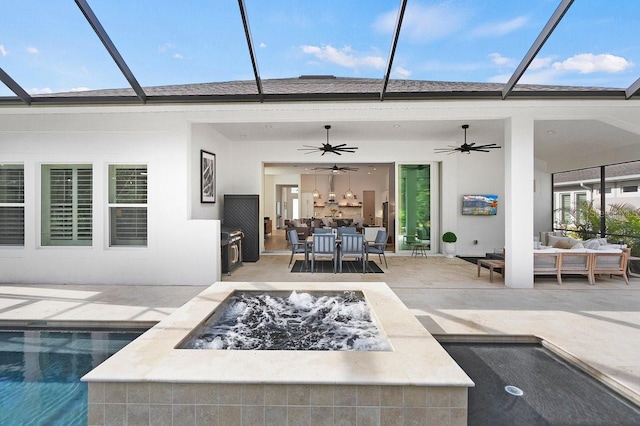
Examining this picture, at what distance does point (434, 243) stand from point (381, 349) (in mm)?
7539

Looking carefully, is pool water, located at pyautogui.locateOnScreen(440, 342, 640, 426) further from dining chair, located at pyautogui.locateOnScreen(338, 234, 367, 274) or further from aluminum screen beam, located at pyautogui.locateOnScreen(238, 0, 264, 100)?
aluminum screen beam, located at pyautogui.locateOnScreen(238, 0, 264, 100)

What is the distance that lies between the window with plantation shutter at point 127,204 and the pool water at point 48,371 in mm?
2450

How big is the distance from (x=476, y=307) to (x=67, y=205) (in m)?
6.93

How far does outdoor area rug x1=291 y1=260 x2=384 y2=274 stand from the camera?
23.4 ft

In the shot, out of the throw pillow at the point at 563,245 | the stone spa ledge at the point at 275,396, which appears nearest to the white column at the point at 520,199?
the throw pillow at the point at 563,245

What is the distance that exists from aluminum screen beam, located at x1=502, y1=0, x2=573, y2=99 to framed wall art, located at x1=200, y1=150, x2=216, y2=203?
5685 mm

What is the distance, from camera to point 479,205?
946 centimetres

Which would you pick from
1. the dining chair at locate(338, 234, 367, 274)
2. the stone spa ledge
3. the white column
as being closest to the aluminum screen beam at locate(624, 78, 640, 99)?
the white column

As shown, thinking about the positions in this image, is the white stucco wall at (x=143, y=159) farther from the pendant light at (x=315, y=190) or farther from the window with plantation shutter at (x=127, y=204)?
the pendant light at (x=315, y=190)

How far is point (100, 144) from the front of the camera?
5.96 meters

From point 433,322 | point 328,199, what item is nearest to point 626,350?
point 433,322

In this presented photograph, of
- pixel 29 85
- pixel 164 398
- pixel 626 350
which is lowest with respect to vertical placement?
pixel 626 350

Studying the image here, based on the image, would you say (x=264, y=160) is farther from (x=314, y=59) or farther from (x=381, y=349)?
(x=381, y=349)

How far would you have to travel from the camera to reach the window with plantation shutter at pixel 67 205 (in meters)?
6.05
